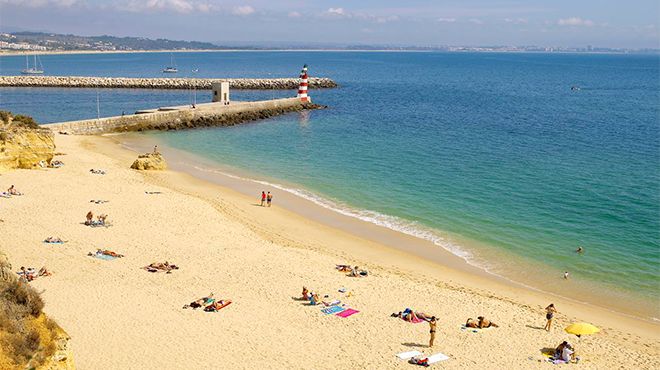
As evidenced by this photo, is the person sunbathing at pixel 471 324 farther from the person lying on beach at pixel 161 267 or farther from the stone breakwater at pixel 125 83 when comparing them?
the stone breakwater at pixel 125 83

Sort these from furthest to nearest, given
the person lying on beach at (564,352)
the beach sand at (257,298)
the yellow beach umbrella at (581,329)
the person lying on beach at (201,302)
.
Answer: the person lying on beach at (201,302) → the yellow beach umbrella at (581,329) → the person lying on beach at (564,352) → the beach sand at (257,298)

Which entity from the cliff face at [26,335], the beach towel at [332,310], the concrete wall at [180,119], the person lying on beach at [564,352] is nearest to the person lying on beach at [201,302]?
the beach towel at [332,310]

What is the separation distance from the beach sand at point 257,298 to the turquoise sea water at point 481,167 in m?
3.21

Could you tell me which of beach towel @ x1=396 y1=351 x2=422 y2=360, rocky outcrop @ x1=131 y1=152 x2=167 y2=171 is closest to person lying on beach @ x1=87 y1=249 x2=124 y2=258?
beach towel @ x1=396 y1=351 x2=422 y2=360

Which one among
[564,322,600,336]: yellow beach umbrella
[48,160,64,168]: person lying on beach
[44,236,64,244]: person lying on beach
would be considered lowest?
[44,236,64,244]: person lying on beach

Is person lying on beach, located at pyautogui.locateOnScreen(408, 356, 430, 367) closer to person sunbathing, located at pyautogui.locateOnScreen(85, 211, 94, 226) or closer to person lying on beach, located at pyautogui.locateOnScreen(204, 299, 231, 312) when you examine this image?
person lying on beach, located at pyautogui.locateOnScreen(204, 299, 231, 312)

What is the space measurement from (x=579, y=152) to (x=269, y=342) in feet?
101

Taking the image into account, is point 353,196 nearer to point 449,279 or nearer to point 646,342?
point 449,279

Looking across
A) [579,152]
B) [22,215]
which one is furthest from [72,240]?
[579,152]

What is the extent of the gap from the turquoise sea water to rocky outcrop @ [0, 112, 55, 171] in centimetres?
936

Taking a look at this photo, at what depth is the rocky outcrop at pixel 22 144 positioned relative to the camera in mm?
28094

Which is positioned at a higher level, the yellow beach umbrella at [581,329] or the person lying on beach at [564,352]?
the yellow beach umbrella at [581,329]

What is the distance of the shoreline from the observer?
17.4 meters

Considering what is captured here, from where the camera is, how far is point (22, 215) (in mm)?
21844
